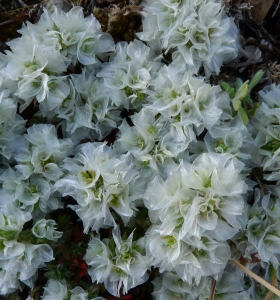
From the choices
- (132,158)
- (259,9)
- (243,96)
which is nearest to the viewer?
(243,96)

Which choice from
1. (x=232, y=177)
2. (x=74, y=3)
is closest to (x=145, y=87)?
(x=232, y=177)

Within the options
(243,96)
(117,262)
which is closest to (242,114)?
(243,96)

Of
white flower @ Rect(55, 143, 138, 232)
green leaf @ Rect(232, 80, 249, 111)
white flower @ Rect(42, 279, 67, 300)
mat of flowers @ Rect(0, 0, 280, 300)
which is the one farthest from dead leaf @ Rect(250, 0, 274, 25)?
white flower @ Rect(42, 279, 67, 300)

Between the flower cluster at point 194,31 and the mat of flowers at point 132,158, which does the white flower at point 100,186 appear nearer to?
the mat of flowers at point 132,158

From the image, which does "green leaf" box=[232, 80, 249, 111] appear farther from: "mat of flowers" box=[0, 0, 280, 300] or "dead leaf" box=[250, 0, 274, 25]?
"dead leaf" box=[250, 0, 274, 25]

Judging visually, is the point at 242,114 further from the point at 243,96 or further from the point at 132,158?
the point at 132,158

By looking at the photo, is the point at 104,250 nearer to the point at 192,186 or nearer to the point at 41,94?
the point at 192,186

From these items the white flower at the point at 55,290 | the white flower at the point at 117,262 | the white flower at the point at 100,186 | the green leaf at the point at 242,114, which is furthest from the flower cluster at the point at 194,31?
the white flower at the point at 55,290
